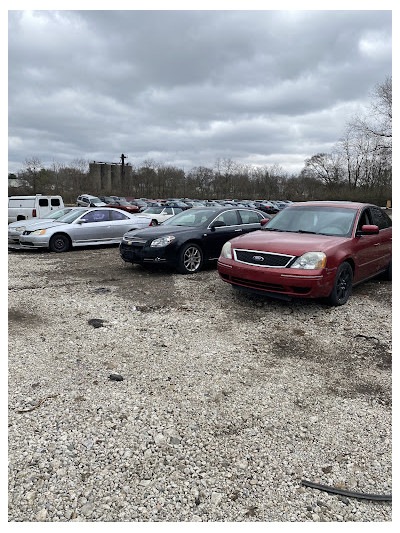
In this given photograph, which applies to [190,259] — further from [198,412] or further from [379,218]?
[198,412]

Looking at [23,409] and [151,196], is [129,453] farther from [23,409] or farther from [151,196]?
A: [151,196]

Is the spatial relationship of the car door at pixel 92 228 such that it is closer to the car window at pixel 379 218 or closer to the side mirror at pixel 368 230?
the car window at pixel 379 218

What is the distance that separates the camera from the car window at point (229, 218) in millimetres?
8647

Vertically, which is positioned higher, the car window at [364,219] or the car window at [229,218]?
the car window at [229,218]

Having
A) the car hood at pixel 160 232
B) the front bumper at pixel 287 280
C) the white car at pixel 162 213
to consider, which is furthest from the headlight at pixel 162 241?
the white car at pixel 162 213

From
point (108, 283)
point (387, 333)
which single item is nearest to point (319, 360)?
point (387, 333)

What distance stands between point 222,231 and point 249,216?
122 centimetres

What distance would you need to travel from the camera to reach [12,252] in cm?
1188

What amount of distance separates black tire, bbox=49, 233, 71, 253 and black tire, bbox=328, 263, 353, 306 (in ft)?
29.3

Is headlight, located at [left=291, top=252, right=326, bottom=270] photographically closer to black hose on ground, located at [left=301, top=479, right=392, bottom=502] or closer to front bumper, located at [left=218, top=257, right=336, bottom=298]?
front bumper, located at [left=218, top=257, right=336, bottom=298]

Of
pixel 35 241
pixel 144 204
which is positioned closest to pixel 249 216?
pixel 35 241

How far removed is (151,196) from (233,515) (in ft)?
235

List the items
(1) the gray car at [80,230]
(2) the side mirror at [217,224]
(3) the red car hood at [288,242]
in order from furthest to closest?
(1) the gray car at [80,230], (2) the side mirror at [217,224], (3) the red car hood at [288,242]

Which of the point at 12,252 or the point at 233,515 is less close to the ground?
the point at 12,252
